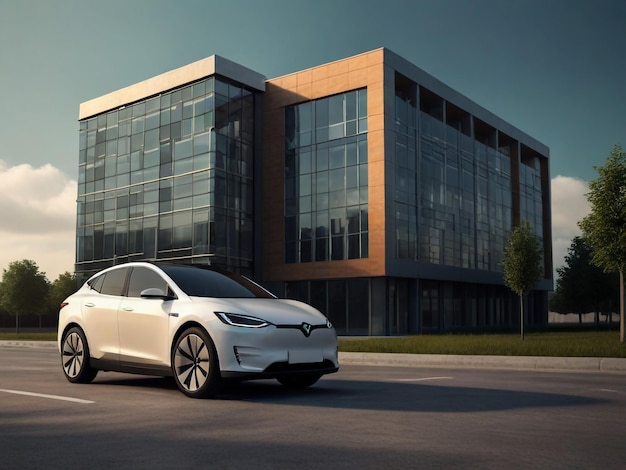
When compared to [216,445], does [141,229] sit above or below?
above

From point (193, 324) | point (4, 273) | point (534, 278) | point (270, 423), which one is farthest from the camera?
point (4, 273)

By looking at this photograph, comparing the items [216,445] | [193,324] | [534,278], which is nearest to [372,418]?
[216,445]

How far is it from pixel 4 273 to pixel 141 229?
19.4 meters

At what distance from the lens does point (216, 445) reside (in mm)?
5426

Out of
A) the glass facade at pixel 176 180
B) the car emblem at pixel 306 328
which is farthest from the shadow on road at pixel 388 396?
the glass facade at pixel 176 180

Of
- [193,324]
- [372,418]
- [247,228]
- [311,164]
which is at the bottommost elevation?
[372,418]

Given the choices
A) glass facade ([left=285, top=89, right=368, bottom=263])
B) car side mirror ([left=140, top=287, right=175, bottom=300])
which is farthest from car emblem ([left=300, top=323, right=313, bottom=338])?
glass facade ([left=285, top=89, right=368, bottom=263])

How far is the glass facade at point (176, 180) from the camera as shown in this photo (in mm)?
40312

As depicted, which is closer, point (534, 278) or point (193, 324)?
point (193, 324)

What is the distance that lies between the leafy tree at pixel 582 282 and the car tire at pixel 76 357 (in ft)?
171

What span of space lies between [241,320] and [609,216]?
752 inches

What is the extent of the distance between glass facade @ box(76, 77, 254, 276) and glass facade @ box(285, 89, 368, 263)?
2662 mm

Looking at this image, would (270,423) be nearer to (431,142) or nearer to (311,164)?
(311,164)

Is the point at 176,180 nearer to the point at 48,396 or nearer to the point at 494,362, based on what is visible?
the point at 494,362
